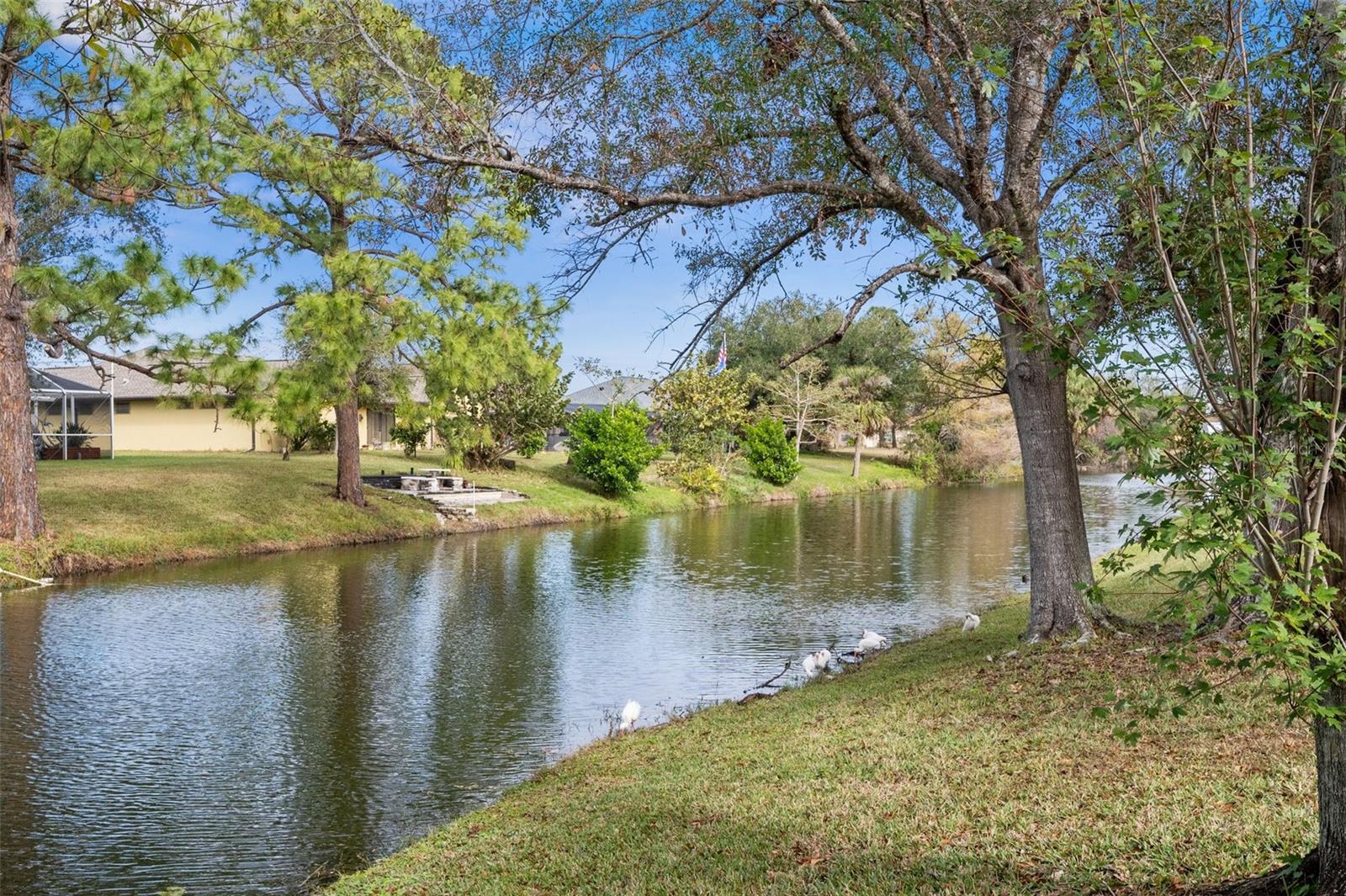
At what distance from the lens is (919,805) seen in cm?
518

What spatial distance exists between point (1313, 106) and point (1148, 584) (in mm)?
10853

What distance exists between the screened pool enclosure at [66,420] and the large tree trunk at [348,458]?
6767 millimetres

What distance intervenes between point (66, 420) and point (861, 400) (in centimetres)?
3104

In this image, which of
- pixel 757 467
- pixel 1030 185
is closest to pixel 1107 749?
pixel 1030 185

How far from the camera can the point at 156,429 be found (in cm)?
4084

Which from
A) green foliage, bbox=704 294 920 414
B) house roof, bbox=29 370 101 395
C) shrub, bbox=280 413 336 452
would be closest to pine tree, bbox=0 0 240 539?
house roof, bbox=29 370 101 395

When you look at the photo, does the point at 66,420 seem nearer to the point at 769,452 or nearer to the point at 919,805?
the point at 769,452

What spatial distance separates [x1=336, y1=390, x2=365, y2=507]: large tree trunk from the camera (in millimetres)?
24672

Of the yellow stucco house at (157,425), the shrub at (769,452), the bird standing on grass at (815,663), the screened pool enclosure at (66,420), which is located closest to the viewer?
the bird standing on grass at (815,663)

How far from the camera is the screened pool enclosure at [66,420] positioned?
30922mm

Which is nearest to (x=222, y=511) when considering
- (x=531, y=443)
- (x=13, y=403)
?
(x=13, y=403)

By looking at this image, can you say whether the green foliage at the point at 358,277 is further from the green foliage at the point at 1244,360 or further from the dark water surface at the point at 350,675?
the green foliage at the point at 1244,360

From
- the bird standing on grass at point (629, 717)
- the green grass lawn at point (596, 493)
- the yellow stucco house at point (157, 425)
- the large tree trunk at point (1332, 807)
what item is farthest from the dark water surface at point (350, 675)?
the yellow stucco house at point (157, 425)

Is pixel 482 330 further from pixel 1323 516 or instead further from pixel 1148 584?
pixel 1323 516
